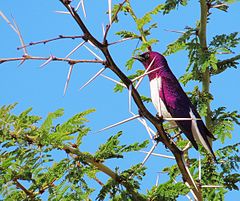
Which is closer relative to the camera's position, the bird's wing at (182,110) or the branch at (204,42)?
the bird's wing at (182,110)

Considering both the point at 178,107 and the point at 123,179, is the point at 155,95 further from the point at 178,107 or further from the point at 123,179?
the point at 123,179

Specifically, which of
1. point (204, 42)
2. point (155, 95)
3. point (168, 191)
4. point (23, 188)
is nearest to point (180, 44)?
point (204, 42)

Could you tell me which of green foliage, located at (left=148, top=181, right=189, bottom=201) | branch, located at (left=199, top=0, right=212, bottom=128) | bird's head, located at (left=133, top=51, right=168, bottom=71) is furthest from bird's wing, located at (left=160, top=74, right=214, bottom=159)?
branch, located at (left=199, top=0, right=212, bottom=128)

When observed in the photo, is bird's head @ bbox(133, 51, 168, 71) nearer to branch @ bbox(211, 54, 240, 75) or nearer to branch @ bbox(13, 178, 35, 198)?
branch @ bbox(211, 54, 240, 75)

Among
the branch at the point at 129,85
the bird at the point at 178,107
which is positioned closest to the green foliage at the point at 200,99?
the bird at the point at 178,107

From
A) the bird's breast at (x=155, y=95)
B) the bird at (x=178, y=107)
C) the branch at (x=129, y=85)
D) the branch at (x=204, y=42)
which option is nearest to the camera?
the branch at (x=129, y=85)

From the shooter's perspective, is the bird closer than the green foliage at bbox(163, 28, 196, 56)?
Yes

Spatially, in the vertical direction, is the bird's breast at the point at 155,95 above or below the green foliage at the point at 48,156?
above

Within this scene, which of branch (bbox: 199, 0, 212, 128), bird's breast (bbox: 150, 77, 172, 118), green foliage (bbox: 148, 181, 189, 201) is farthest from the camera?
branch (bbox: 199, 0, 212, 128)

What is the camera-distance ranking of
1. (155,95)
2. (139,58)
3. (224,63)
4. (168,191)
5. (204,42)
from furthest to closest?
(224,63), (204,42), (139,58), (155,95), (168,191)

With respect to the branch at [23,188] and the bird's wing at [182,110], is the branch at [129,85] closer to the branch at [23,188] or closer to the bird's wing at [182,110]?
the bird's wing at [182,110]

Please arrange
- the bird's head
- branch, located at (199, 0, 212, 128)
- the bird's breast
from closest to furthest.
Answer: the bird's breast < the bird's head < branch, located at (199, 0, 212, 128)

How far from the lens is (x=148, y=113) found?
110 inches

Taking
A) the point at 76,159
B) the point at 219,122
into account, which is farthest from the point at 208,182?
the point at 76,159
